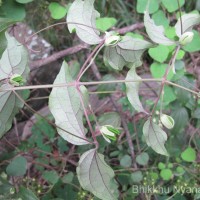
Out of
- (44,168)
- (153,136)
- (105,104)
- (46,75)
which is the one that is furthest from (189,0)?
(153,136)

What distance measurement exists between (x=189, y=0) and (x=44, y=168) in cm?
114

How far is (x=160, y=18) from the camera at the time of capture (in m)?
1.12

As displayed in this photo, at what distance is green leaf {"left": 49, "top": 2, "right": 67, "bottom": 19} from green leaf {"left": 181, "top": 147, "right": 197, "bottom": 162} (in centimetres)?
64

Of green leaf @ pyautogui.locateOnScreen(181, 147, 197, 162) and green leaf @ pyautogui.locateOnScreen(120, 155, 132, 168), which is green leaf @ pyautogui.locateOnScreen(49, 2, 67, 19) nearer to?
green leaf @ pyautogui.locateOnScreen(120, 155, 132, 168)

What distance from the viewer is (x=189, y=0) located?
181cm

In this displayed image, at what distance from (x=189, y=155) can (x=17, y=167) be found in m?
0.60

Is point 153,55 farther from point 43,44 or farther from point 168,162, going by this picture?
point 43,44

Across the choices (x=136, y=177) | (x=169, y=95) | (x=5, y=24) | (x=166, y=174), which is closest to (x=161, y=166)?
(x=166, y=174)

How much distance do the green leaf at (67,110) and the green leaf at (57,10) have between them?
0.50 metres

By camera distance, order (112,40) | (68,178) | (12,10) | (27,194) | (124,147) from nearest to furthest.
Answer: (112,40), (27,194), (12,10), (68,178), (124,147)

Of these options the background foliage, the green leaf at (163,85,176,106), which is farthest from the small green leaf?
the green leaf at (163,85,176,106)

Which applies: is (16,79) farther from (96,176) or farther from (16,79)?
(96,176)

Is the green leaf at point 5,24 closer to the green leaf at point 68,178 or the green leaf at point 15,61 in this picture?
the green leaf at point 15,61

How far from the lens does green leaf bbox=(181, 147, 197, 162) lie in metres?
1.25
